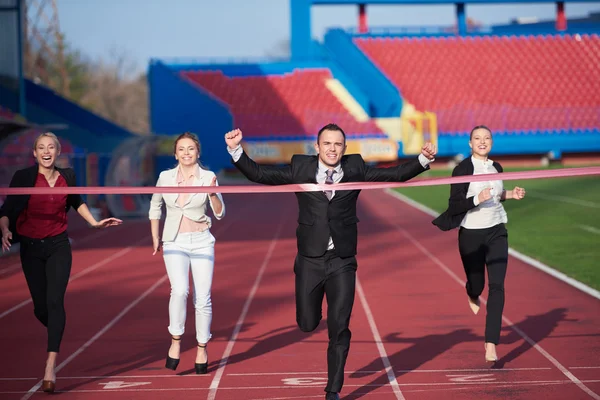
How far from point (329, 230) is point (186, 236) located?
4.88 feet

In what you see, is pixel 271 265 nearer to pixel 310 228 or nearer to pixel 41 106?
pixel 310 228

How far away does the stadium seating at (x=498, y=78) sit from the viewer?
163 feet

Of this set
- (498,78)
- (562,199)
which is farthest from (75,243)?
(498,78)

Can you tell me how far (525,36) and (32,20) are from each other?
27.8m

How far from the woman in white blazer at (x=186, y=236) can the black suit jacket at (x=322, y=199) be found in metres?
0.98

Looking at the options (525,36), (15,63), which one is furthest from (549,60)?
(15,63)

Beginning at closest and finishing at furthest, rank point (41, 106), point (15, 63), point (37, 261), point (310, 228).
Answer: point (310, 228) < point (37, 261) < point (15, 63) < point (41, 106)

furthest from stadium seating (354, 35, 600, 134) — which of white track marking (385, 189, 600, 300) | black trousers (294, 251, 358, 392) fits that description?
black trousers (294, 251, 358, 392)

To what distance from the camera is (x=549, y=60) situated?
54.0 meters

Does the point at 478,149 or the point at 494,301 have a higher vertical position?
the point at 478,149

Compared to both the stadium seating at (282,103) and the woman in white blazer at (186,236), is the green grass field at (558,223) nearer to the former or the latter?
the woman in white blazer at (186,236)

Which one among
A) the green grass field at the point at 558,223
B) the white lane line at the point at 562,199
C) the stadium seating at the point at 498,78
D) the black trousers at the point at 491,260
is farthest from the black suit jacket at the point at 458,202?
the stadium seating at the point at 498,78

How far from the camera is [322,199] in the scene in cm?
686

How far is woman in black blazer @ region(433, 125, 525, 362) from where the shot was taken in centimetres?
809
